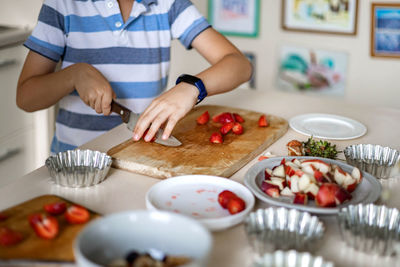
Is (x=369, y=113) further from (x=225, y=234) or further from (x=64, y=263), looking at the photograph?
(x=64, y=263)

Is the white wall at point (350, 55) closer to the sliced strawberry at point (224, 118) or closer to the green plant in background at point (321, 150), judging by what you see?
the sliced strawberry at point (224, 118)

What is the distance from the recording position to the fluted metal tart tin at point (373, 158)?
1.24m

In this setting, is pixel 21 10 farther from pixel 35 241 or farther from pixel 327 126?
pixel 35 241

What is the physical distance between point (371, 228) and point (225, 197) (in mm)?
297

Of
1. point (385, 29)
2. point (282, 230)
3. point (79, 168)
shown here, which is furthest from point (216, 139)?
point (385, 29)

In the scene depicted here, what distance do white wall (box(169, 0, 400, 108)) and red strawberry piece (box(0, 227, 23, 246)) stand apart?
275 centimetres

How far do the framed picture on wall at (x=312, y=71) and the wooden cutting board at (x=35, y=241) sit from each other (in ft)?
8.54

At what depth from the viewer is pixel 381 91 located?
126 inches

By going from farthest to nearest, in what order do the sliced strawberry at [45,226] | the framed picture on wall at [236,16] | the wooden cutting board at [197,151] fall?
the framed picture on wall at [236,16]
the wooden cutting board at [197,151]
the sliced strawberry at [45,226]

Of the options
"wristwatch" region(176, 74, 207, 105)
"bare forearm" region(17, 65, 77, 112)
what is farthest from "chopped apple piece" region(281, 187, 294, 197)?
"bare forearm" region(17, 65, 77, 112)

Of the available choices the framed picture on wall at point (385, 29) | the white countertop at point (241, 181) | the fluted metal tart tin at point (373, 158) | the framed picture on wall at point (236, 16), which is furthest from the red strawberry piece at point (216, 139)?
the framed picture on wall at point (236, 16)

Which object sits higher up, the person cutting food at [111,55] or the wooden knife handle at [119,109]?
the person cutting food at [111,55]

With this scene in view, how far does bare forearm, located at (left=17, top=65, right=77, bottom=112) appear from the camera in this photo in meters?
1.53

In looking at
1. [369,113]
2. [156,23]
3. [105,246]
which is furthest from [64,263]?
[369,113]
